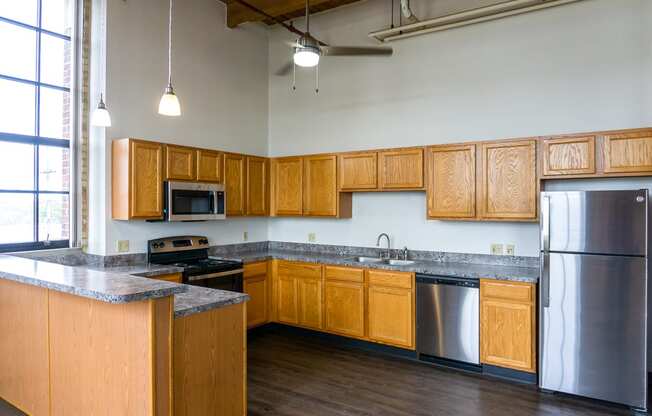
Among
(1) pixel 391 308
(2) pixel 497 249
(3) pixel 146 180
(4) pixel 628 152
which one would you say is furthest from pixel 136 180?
(4) pixel 628 152

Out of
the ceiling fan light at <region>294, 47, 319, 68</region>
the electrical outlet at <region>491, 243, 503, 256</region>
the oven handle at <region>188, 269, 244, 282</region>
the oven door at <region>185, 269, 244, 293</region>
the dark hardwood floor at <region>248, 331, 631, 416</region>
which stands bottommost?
the dark hardwood floor at <region>248, 331, 631, 416</region>

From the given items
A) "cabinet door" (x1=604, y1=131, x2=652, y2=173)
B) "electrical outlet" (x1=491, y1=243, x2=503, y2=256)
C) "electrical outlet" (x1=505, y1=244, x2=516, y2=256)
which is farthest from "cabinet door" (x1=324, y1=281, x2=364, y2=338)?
"cabinet door" (x1=604, y1=131, x2=652, y2=173)

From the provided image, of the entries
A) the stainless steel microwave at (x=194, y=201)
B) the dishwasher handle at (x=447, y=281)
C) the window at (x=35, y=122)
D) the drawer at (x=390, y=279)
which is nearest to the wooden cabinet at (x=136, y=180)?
the stainless steel microwave at (x=194, y=201)

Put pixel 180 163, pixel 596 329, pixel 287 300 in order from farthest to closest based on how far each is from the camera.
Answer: pixel 287 300 → pixel 180 163 → pixel 596 329

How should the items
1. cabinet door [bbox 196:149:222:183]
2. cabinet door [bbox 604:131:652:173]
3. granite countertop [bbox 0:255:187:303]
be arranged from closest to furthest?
granite countertop [bbox 0:255:187:303] < cabinet door [bbox 604:131:652:173] < cabinet door [bbox 196:149:222:183]

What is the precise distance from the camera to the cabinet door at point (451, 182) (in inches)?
168

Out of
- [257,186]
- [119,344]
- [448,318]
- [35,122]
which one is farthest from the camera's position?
[257,186]

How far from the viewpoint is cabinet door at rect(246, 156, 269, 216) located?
215 inches

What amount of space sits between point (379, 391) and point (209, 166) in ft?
9.85

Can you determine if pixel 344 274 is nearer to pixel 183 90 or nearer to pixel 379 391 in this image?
pixel 379 391

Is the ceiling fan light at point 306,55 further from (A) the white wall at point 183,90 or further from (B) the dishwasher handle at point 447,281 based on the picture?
(B) the dishwasher handle at point 447,281

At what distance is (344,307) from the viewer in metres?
4.75

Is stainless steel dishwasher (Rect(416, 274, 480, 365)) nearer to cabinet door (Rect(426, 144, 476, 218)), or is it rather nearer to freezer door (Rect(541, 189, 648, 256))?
cabinet door (Rect(426, 144, 476, 218))

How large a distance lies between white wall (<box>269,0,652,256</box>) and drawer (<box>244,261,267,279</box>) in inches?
33.3
